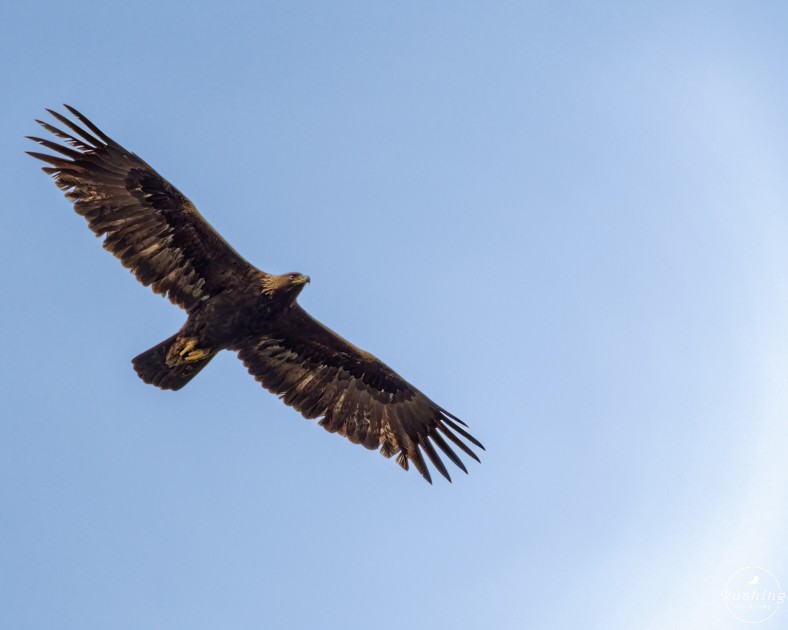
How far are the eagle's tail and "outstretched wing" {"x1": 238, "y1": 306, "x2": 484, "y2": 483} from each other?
1.21 meters

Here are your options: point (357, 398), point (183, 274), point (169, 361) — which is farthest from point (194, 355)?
point (357, 398)

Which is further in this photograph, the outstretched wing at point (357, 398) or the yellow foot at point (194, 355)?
the outstretched wing at point (357, 398)

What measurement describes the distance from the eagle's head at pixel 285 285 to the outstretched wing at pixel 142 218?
1.21 feet

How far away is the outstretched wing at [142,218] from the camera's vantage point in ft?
53.4

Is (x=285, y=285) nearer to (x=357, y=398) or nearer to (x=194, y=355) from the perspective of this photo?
(x=194, y=355)

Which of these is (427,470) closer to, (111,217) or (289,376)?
(289,376)

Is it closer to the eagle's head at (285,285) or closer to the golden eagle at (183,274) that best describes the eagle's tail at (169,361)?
the golden eagle at (183,274)

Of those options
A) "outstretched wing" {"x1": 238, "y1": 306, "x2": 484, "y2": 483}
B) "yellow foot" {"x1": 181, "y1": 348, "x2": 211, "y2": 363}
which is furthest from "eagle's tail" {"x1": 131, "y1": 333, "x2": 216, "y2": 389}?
"outstretched wing" {"x1": 238, "y1": 306, "x2": 484, "y2": 483}

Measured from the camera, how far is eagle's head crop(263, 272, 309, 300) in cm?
1642

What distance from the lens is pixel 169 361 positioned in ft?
53.7

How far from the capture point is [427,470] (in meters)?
17.8

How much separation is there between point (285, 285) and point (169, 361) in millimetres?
2054

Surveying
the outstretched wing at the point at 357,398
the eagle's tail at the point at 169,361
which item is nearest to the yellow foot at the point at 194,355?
the eagle's tail at the point at 169,361

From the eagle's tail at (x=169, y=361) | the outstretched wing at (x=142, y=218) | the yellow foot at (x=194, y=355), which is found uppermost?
the outstretched wing at (x=142, y=218)
